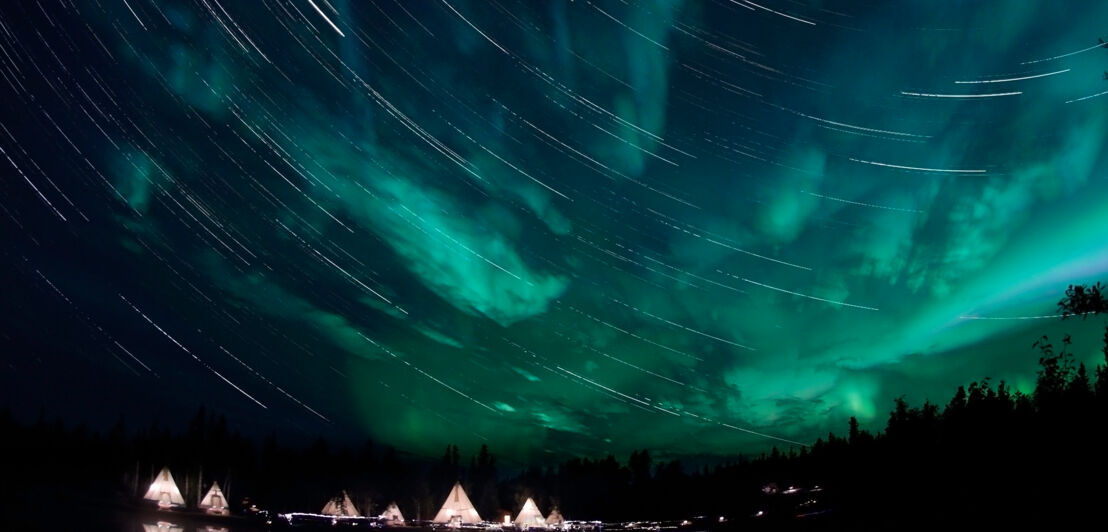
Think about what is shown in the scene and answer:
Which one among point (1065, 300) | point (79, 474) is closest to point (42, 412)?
point (79, 474)

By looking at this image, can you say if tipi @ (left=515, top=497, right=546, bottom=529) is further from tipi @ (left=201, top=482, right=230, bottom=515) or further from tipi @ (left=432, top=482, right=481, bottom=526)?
tipi @ (left=201, top=482, right=230, bottom=515)

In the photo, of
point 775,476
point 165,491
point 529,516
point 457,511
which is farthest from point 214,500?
point 775,476

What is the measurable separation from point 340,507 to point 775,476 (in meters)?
34.7

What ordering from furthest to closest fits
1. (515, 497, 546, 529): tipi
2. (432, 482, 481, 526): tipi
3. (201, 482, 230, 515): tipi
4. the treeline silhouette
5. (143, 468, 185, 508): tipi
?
(515, 497, 546, 529): tipi
(432, 482, 481, 526): tipi
(143, 468, 185, 508): tipi
(201, 482, 230, 515): tipi
the treeline silhouette

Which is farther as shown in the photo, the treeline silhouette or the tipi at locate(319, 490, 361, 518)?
the tipi at locate(319, 490, 361, 518)

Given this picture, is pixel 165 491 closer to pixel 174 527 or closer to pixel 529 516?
pixel 174 527

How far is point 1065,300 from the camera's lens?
24.2ft

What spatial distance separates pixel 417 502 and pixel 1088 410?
129 feet

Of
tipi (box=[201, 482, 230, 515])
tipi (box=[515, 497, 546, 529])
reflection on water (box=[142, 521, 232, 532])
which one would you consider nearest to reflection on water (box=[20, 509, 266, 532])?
reflection on water (box=[142, 521, 232, 532])

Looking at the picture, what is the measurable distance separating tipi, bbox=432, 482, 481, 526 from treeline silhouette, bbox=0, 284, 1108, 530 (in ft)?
15.1

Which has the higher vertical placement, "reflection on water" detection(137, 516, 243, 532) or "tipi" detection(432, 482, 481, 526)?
"reflection on water" detection(137, 516, 243, 532)

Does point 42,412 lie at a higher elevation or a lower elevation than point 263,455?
higher

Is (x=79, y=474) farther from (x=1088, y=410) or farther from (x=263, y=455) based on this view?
(x=1088, y=410)

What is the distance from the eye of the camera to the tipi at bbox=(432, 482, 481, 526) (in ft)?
133
